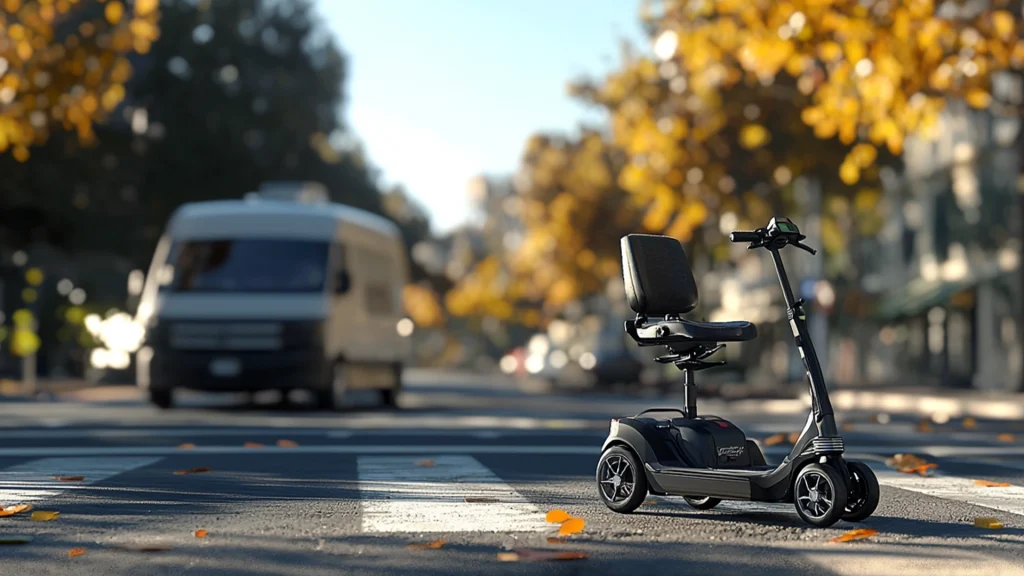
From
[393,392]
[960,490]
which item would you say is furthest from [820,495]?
[393,392]

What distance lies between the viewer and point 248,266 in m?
22.4

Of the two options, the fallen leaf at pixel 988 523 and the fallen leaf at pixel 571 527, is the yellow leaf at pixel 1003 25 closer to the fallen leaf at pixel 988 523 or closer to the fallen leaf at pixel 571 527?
the fallen leaf at pixel 988 523

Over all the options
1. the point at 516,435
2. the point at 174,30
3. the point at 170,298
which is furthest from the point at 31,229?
the point at 516,435

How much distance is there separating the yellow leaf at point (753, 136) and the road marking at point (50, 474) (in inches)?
912

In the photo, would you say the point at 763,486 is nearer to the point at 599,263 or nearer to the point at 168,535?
the point at 168,535

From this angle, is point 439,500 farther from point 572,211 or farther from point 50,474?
point 572,211

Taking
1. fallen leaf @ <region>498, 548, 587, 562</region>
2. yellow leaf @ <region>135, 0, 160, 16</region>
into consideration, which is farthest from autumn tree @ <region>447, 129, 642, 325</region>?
fallen leaf @ <region>498, 548, 587, 562</region>

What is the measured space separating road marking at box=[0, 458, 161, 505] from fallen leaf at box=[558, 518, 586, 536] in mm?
2878

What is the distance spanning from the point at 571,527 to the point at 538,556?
803mm

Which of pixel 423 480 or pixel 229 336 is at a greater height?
pixel 229 336

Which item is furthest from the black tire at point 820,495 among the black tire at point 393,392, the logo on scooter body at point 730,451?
the black tire at point 393,392

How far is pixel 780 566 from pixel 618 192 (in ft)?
165

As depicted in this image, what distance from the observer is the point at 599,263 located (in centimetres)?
5791

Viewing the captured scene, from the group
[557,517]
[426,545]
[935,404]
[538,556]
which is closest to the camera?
[538,556]
